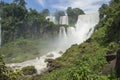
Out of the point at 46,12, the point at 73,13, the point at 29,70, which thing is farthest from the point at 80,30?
the point at 29,70

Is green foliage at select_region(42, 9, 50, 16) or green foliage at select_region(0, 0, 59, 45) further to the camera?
green foliage at select_region(42, 9, 50, 16)

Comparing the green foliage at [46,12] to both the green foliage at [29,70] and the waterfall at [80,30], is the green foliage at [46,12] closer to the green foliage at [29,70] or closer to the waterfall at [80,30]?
the waterfall at [80,30]

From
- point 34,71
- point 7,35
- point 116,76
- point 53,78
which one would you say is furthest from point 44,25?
point 116,76

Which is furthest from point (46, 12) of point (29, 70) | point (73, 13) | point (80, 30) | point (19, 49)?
point (29, 70)

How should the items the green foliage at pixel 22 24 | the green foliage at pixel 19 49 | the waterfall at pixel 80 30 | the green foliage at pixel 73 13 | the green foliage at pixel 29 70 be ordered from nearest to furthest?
the green foliage at pixel 29 70, the green foliage at pixel 19 49, the waterfall at pixel 80 30, the green foliage at pixel 22 24, the green foliage at pixel 73 13

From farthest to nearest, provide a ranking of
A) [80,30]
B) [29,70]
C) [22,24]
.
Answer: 1. [22,24]
2. [80,30]
3. [29,70]

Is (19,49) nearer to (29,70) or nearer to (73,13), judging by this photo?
(73,13)

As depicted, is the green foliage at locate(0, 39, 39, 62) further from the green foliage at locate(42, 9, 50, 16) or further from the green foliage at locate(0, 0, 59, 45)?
the green foliage at locate(42, 9, 50, 16)

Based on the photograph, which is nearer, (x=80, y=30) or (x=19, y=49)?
(x=19, y=49)

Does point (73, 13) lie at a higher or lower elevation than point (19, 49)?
higher

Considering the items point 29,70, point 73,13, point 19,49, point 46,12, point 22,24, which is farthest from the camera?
point 46,12

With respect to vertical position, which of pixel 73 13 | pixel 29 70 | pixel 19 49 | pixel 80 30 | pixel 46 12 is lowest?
pixel 19 49

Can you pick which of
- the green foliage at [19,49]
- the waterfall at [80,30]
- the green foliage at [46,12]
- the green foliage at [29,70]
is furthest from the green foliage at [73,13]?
the green foliage at [29,70]

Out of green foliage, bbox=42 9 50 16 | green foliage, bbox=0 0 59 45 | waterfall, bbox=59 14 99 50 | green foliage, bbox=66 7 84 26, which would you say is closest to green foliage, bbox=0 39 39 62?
green foliage, bbox=0 0 59 45
